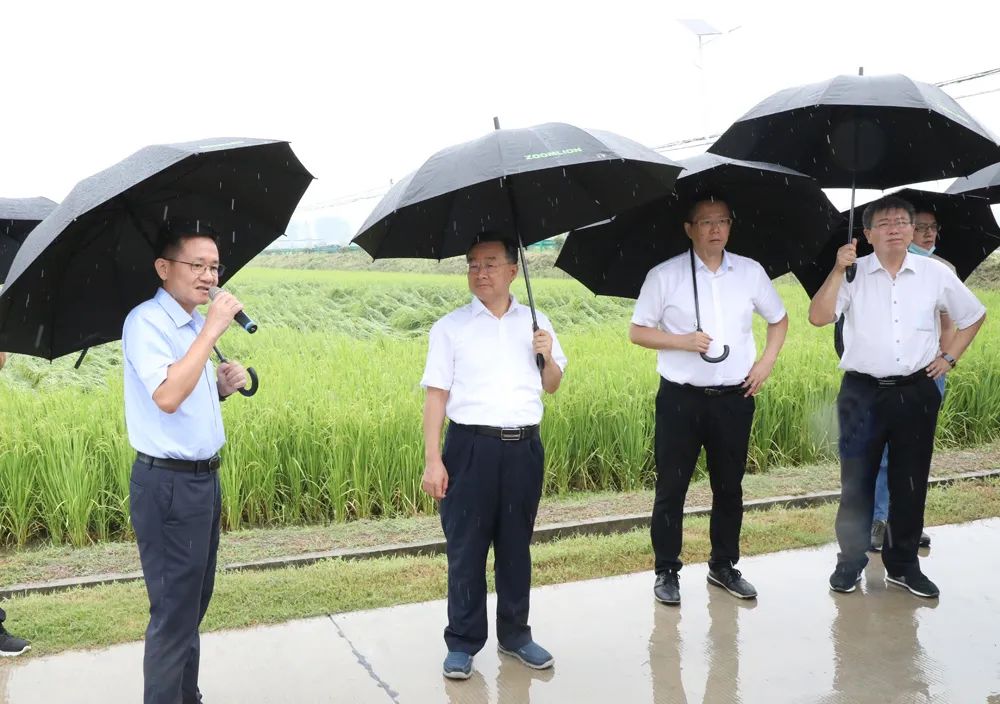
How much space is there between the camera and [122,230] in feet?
11.0

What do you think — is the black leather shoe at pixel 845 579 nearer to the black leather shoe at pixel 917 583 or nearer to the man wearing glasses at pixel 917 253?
the black leather shoe at pixel 917 583

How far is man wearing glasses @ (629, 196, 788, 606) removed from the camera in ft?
14.8

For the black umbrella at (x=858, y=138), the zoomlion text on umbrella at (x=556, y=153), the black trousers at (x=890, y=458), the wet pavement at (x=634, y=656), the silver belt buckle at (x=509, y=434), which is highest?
the black umbrella at (x=858, y=138)

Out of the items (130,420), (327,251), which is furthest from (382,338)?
(327,251)

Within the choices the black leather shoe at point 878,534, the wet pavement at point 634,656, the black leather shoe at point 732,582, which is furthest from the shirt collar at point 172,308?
the black leather shoe at point 878,534

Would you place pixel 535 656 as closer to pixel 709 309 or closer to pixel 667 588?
pixel 667 588

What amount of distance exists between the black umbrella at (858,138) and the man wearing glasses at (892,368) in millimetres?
185

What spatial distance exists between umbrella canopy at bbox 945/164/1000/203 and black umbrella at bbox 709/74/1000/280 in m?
0.97

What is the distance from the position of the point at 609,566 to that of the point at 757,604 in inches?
33.7

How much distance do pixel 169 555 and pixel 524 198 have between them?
6.64 ft

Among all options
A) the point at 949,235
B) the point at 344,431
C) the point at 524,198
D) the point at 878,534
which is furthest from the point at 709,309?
the point at 344,431

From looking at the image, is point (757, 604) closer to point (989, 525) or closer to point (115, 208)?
point (989, 525)

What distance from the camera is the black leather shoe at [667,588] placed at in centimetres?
461

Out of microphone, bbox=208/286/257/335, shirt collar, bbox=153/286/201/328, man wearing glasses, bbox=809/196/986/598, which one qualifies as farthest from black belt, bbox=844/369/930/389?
shirt collar, bbox=153/286/201/328
